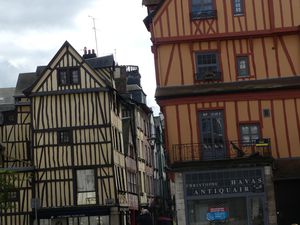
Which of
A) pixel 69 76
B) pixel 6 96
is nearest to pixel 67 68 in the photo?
pixel 69 76

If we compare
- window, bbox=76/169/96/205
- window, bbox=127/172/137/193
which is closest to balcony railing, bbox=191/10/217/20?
window, bbox=76/169/96/205

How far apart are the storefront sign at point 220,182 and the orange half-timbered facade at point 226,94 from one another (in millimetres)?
35

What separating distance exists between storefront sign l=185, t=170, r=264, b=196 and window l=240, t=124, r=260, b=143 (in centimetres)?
200

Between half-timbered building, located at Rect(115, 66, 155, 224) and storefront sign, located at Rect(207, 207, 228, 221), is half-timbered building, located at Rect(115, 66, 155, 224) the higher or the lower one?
the higher one

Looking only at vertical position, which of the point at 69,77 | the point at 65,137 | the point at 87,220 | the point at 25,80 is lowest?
the point at 87,220

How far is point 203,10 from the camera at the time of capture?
80.2ft

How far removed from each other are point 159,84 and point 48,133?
11.0 metres

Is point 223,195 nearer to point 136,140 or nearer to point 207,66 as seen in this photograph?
point 207,66

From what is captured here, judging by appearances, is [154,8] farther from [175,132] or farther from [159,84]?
[175,132]

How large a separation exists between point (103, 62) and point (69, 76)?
2.92 meters

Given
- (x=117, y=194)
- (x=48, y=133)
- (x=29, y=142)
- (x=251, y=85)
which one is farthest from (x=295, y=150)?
(x=29, y=142)

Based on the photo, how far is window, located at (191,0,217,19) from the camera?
80.0 feet

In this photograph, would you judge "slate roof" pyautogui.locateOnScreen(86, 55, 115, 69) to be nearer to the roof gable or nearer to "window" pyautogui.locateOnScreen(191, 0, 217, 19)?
the roof gable

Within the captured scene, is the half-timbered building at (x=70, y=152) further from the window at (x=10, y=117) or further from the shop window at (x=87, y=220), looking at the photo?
the window at (x=10, y=117)
